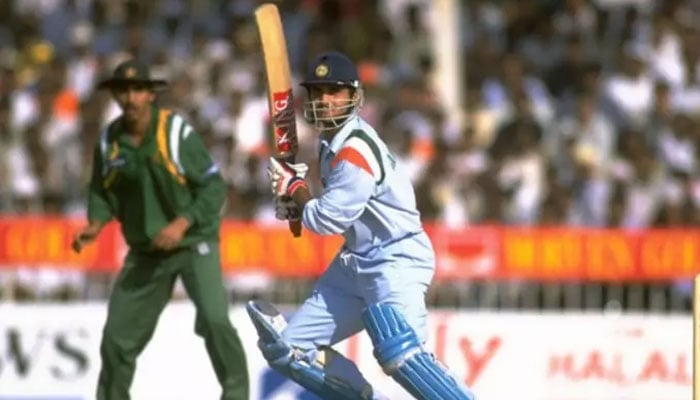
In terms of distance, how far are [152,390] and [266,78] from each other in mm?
3313

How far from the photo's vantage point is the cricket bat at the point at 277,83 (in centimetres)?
859

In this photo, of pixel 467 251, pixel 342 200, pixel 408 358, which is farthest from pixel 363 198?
pixel 467 251

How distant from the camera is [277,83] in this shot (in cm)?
865

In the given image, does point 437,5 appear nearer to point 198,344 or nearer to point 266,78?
point 198,344

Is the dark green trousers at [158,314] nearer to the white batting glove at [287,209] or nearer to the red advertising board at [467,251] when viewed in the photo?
the white batting glove at [287,209]

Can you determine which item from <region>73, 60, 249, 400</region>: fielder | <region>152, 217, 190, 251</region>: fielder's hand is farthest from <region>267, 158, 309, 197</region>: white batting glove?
<region>73, 60, 249, 400</region>: fielder

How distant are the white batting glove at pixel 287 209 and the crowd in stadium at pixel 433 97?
5577 millimetres

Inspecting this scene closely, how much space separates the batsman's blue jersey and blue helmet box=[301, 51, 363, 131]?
0.17 feet

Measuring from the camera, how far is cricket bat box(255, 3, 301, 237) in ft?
28.2

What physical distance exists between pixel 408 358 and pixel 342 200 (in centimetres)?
74

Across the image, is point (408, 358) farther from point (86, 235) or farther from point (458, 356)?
point (458, 356)

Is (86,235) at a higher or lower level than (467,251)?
higher

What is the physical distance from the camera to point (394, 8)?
1619 cm

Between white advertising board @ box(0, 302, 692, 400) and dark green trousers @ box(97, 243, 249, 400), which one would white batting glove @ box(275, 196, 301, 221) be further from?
white advertising board @ box(0, 302, 692, 400)
